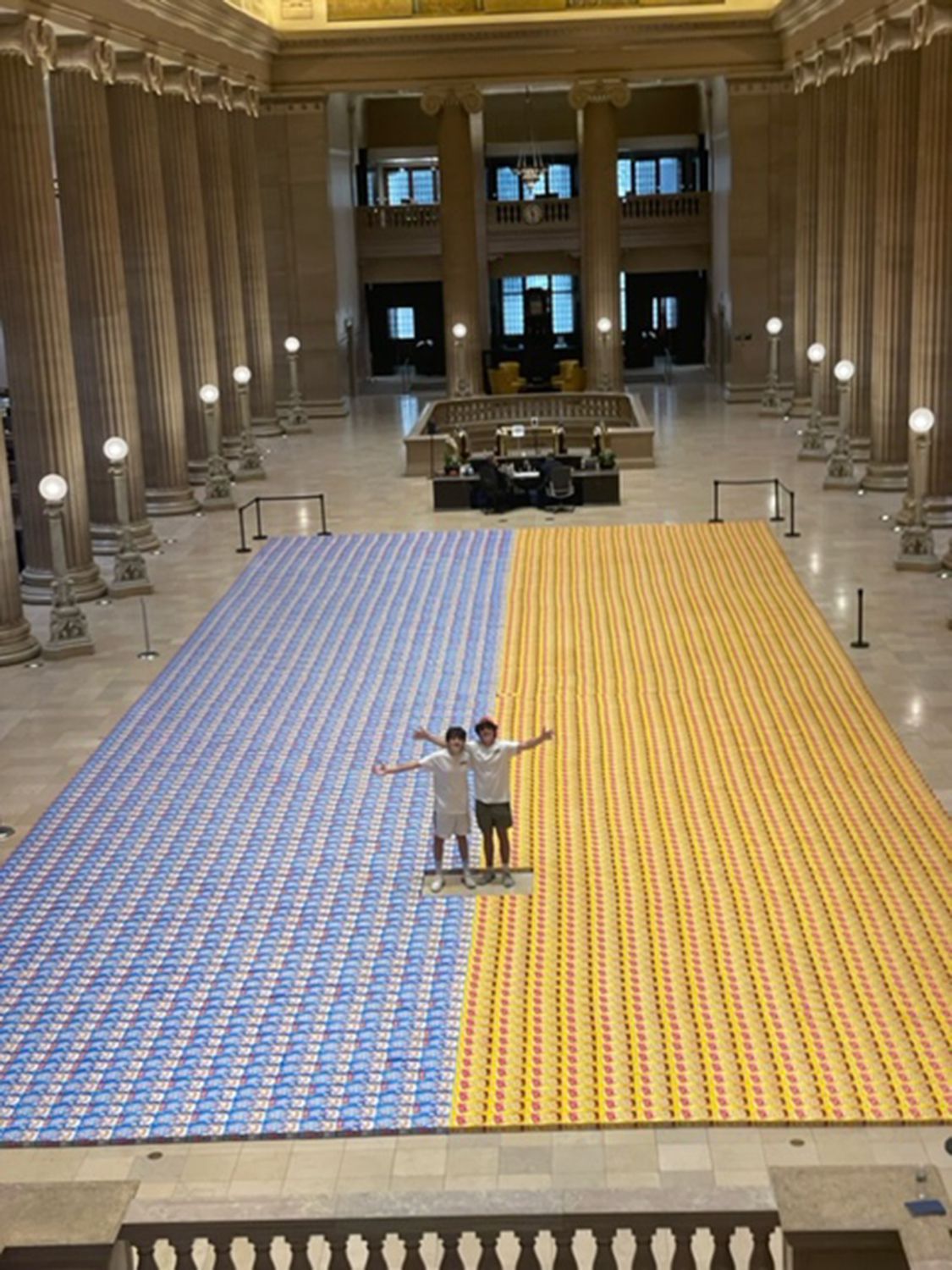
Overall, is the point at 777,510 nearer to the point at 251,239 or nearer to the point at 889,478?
the point at 889,478

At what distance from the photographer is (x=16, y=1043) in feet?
30.8

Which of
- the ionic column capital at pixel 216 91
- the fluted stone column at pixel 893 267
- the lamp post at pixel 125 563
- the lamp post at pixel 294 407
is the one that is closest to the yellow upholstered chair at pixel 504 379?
the lamp post at pixel 294 407

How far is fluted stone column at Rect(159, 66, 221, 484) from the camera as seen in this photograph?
1029 inches

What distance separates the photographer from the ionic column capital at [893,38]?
22.7 m

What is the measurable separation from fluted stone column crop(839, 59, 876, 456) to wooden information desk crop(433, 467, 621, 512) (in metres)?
4.50

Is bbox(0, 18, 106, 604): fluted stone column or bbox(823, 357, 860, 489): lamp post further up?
bbox(0, 18, 106, 604): fluted stone column

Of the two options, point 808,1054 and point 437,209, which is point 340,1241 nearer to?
point 808,1054

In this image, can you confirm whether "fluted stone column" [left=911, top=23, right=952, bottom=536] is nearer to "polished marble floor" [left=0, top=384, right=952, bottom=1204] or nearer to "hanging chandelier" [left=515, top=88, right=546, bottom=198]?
"polished marble floor" [left=0, top=384, right=952, bottom=1204]

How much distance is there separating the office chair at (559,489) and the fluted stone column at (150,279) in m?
5.66

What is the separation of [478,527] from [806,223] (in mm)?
12161

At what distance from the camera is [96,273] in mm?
21312

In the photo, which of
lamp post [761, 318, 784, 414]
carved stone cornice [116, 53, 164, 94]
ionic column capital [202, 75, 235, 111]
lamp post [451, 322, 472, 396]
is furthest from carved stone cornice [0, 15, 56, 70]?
lamp post [761, 318, 784, 414]

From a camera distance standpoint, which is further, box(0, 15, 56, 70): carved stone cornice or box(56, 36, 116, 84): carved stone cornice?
box(56, 36, 116, 84): carved stone cornice

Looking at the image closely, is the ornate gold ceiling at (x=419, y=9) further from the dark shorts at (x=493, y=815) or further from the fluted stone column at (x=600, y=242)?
the dark shorts at (x=493, y=815)
